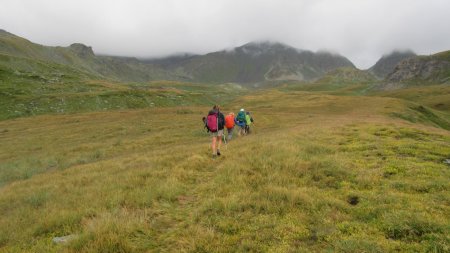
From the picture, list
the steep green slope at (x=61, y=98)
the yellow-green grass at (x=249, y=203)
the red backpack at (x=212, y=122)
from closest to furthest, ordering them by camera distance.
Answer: the yellow-green grass at (x=249, y=203), the red backpack at (x=212, y=122), the steep green slope at (x=61, y=98)

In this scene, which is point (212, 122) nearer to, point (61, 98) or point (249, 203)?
point (249, 203)

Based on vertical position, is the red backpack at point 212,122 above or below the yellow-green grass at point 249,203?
above

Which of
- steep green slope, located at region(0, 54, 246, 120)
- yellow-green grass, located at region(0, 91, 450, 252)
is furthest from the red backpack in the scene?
steep green slope, located at region(0, 54, 246, 120)

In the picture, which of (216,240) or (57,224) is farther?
(57,224)

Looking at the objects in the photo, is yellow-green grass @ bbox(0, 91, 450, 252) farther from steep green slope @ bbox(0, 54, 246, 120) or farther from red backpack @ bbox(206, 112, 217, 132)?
steep green slope @ bbox(0, 54, 246, 120)

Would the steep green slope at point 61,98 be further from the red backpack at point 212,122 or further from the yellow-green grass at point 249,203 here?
the red backpack at point 212,122

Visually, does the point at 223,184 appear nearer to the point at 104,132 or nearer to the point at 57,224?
the point at 57,224

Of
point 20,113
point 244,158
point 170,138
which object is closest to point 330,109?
point 170,138

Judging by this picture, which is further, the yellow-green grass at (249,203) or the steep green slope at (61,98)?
the steep green slope at (61,98)

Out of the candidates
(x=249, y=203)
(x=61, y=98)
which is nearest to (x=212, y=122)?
(x=249, y=203)

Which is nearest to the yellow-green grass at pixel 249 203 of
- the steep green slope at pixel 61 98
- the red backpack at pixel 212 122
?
the red backpack at pixel 212 122

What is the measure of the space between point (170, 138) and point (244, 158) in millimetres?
17121

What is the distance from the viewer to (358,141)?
858 inches

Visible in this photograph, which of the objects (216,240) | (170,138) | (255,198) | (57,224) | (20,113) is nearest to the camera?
(216,240)
